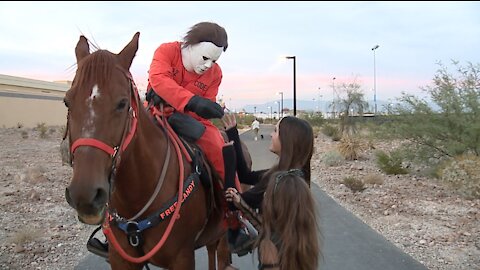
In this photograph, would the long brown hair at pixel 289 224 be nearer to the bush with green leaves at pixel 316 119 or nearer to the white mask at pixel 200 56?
the white mask at pixel 200 56

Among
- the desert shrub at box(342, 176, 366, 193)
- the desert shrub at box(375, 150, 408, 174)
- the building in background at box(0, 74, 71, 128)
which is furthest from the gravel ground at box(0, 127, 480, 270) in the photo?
the building in background at box(0, 74, 71, 128)

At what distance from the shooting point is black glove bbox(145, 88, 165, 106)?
11.6 ft

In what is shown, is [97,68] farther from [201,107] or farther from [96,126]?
→ [201,107]

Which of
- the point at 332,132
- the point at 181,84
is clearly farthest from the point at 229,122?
the point at 332,132

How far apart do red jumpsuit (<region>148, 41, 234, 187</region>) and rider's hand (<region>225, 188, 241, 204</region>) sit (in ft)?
0.70

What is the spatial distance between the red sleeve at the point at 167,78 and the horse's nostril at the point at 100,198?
1327 millimetres

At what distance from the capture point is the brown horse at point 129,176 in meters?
2.09

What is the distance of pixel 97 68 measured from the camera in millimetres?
2279

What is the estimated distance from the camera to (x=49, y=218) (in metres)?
8.16

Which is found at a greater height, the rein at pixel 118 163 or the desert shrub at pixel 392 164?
the rein at pixel 118 163

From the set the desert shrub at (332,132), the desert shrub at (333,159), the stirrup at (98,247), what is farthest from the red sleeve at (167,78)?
the desert shrub at (332,132)

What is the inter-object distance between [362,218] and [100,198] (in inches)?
278

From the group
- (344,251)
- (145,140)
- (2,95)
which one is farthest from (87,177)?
(2,95)

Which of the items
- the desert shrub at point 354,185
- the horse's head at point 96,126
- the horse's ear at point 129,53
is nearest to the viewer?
the horse's head at point 96,126
